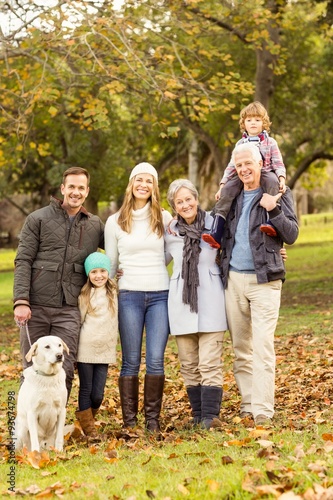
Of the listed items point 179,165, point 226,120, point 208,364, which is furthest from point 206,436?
point 179,165

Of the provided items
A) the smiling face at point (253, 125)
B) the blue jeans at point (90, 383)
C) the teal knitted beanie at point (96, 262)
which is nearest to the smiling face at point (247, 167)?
the smiling face at point (253, 125)

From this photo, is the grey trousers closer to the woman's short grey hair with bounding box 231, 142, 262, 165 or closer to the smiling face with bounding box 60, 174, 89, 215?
the smiling face with bounding box 60, 174, 89, 215

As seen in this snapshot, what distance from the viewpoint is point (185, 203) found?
769cm

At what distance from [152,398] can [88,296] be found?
111cm

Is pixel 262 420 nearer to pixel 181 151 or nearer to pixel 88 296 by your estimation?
pixel 88 296

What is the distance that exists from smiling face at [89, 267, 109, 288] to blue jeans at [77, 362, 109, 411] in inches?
30.6

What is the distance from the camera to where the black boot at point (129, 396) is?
25.6 feet

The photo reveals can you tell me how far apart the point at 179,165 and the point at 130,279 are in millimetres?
36104

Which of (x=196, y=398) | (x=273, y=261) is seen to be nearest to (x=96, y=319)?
(x=196, y=398)

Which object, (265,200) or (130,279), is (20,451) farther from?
(265,200)

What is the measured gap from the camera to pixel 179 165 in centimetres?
4347

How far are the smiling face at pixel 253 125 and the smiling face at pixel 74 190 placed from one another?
1669 millimetres

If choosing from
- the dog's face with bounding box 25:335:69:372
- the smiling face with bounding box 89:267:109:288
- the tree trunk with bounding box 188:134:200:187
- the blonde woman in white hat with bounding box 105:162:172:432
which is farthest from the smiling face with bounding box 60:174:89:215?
the tree trunk with bounding box 188:134:200:187

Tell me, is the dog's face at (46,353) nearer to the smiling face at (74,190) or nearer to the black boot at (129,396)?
the black boot at (129,396)
